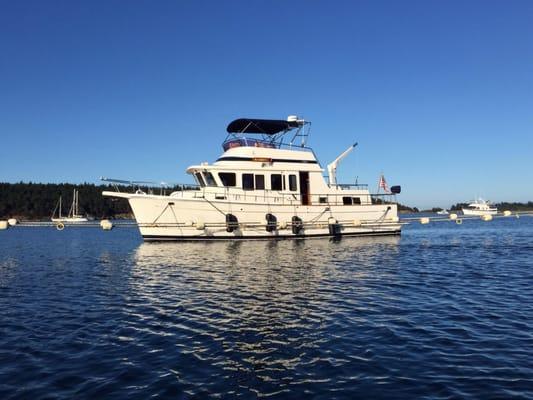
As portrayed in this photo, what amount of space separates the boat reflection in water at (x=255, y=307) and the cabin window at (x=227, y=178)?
297 inches

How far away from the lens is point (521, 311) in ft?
33.4

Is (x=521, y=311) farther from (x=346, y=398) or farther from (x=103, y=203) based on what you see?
(x=103, y=203)

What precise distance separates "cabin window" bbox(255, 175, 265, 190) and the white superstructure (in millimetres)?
20

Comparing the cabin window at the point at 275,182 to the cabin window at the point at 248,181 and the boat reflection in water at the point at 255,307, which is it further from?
the boat reflection in water at the point at 255,307

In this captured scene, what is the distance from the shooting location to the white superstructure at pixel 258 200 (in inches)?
1048

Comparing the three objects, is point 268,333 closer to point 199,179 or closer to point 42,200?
point 199,179

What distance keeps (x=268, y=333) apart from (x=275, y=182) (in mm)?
21040

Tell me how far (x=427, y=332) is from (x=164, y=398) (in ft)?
17.9

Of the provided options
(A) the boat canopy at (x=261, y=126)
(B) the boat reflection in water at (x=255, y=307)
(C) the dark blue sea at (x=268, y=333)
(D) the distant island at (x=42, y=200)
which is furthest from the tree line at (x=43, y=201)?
(C) the dark blue sea at (x=268, y=333)

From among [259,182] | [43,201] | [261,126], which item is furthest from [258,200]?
[43,201]

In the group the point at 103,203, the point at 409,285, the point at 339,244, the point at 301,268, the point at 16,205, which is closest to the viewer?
the point at 409,285

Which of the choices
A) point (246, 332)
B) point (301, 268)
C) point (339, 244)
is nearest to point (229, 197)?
point (339, 244)

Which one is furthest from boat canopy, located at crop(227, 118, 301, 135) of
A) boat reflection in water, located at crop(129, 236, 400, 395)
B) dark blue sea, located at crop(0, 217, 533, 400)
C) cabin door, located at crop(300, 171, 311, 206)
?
dark blue sea, located at crop(0, 217, 533, 400)

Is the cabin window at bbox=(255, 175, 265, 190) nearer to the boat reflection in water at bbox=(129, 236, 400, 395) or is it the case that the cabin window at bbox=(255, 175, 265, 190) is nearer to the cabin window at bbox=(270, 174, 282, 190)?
the cabin window at bbox=(270, 174, 282, 190)
